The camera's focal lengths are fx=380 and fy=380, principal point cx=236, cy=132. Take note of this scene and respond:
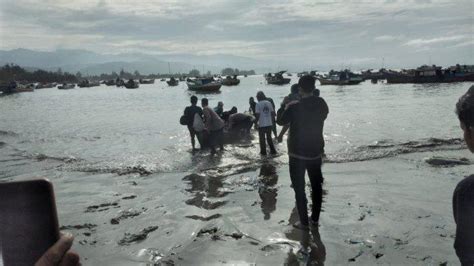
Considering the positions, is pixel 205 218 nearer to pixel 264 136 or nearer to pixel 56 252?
pixel 264 136

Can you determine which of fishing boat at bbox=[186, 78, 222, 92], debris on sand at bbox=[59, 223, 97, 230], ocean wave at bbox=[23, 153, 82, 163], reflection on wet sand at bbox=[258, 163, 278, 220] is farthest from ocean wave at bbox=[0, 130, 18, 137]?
fishing boat at bbox=[186, 78, 222, 92]

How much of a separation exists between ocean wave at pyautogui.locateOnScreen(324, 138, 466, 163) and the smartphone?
404 inches

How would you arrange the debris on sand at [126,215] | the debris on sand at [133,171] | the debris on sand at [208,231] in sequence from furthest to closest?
the debris on sand at [133,171]
the debris on sand at [126,215]
the debris on sand at [208,231]

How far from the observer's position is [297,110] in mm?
5445

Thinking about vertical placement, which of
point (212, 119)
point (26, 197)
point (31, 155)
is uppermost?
point (26, 197)

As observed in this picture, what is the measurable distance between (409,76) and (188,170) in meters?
59.2

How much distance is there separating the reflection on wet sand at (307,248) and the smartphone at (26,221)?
13.5ft

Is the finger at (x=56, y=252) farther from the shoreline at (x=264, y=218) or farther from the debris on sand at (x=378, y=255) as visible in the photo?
the debris on sand at (x=378, y=255)

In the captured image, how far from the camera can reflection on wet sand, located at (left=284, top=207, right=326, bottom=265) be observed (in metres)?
4.68

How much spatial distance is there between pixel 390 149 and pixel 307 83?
8.06 metres

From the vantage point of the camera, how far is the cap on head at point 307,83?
5.34m

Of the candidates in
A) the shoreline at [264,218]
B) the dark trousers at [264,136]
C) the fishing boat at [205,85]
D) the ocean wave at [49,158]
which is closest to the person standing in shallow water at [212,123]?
the dark trousers at [264,136]

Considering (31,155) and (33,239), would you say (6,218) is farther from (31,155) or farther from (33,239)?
(31,155)

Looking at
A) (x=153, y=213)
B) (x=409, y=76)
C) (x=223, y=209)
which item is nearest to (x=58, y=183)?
(x=153, y=213)
